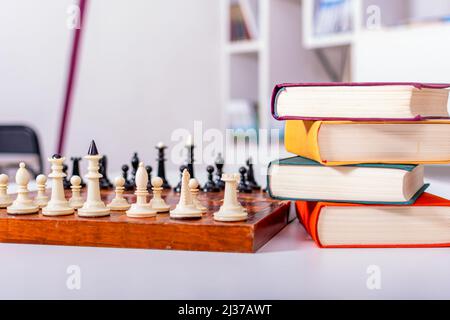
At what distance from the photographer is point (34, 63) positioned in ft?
9.95

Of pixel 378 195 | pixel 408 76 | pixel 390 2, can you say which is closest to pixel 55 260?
pixel 378 195

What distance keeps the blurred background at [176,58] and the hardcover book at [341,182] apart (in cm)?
177

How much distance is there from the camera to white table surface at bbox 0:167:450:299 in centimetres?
61

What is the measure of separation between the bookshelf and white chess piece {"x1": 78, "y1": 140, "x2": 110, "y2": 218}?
262 cm

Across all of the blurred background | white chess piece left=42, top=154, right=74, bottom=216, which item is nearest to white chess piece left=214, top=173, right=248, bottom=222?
white chess piece left=42, top=154, right=74, bottom=216

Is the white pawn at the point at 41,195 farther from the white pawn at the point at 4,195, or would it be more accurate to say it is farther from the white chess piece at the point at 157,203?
the white chess piece at the point at 157,203

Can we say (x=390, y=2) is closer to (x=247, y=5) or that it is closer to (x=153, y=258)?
(x=247, y=5)

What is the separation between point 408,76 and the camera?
2732mm

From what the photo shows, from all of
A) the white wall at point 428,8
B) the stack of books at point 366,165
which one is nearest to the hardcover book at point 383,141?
the stack of books at point 366,165

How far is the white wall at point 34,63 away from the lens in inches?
115

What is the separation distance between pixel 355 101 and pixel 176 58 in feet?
10.0

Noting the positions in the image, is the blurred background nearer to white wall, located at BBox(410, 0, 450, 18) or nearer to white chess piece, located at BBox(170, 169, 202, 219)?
white wall, located at BBox(410, 0, 450, 18)
